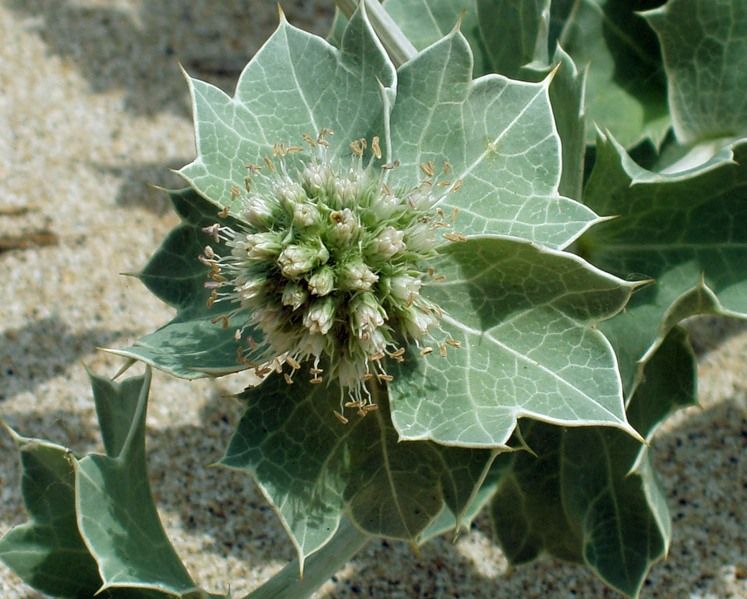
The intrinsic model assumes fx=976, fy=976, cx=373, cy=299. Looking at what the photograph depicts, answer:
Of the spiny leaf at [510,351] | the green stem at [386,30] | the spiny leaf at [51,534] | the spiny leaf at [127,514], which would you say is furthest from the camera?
the green stem at [386,30]

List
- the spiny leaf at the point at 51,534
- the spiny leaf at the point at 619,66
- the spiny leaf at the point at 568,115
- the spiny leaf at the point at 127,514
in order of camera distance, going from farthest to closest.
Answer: the spiny leaf at the point at 619,66 → the spiny leaf at the point at 568,115 → the spiny leaf at the point at 51,534 → the spiny leaf at the point at 127,514

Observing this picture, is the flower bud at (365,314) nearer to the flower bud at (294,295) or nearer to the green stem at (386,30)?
the flower bud at (294,295)

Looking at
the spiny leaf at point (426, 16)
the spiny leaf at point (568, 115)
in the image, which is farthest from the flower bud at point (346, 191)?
the spiny leaf at point (426, 16)

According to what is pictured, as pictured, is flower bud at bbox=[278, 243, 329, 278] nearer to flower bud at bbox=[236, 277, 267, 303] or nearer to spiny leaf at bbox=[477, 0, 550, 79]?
flower bud at bbox=[236, 277, 267, 303]

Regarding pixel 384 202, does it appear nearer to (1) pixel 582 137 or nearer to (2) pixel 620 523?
(1) pixel 582 137

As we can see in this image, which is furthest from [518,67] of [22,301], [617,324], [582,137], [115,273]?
[22,301]
